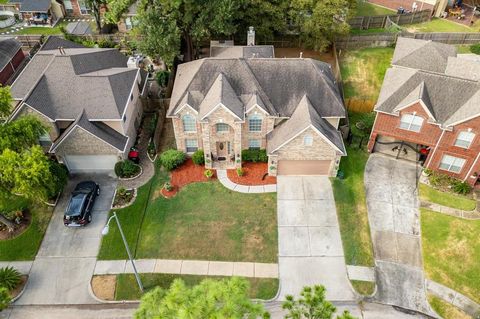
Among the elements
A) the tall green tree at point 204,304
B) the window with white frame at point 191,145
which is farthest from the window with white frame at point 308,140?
the tall green tree at point 204,304

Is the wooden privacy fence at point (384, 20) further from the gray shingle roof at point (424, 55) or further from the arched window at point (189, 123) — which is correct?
the arched window at point (189, 123)

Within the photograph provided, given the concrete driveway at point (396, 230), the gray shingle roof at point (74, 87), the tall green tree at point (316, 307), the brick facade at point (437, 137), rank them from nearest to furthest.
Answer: the tall green tree at point (316, 307) < the concrete driveway at point (396, 230) < the brick facade at point (437, 137) < the gray shingle roof at point (74, 87)

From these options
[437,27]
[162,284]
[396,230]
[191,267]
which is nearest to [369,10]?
[437,27]

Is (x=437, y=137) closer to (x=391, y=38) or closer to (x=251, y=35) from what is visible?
(x=251, y=35)

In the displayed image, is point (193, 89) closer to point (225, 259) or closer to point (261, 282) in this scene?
point (225, 259)

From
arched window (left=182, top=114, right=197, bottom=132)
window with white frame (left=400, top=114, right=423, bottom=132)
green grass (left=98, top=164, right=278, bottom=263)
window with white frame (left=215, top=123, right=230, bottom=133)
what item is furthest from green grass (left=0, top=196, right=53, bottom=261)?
window with white frame (left=400, top=114, right=423, bottom=132)
